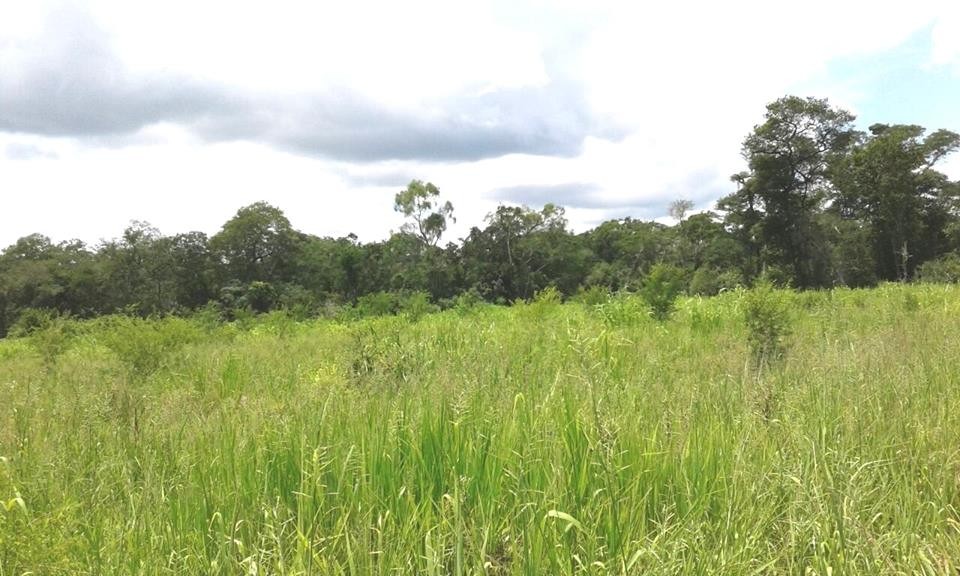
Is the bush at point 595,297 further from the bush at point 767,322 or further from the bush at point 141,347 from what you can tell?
the bush at point 141,347

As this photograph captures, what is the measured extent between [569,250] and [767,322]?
148ft

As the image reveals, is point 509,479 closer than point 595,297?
Yes

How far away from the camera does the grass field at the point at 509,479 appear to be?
2062 mm

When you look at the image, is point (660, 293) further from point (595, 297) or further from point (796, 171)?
point (796, 171)

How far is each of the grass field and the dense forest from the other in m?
21.5

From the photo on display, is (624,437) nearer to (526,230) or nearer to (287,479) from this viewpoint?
(287,479)

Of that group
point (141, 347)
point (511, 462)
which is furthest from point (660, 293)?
point (511, 462)

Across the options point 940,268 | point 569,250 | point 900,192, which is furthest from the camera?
point 569,250

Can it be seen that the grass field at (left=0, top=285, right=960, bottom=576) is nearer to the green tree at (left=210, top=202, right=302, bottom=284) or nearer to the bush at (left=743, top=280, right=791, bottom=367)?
the bush at (left=743, top=280, right=791, bottom=367)

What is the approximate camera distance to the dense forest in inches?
1394

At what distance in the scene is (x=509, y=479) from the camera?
2.51 m

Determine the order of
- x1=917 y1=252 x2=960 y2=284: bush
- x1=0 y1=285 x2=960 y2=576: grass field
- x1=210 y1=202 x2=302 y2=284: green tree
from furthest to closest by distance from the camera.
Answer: x1=210 y1=202 x2=302 y2=284: green tree, x1=917 y1=252 x2=960 y2=284: bush, x1=0 y1=285 x2=960 y2=576: grass field

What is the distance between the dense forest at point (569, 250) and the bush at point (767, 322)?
18678 millimetres

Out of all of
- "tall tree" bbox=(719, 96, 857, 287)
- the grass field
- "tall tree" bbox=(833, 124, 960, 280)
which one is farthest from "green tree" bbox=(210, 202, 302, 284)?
the grass field
